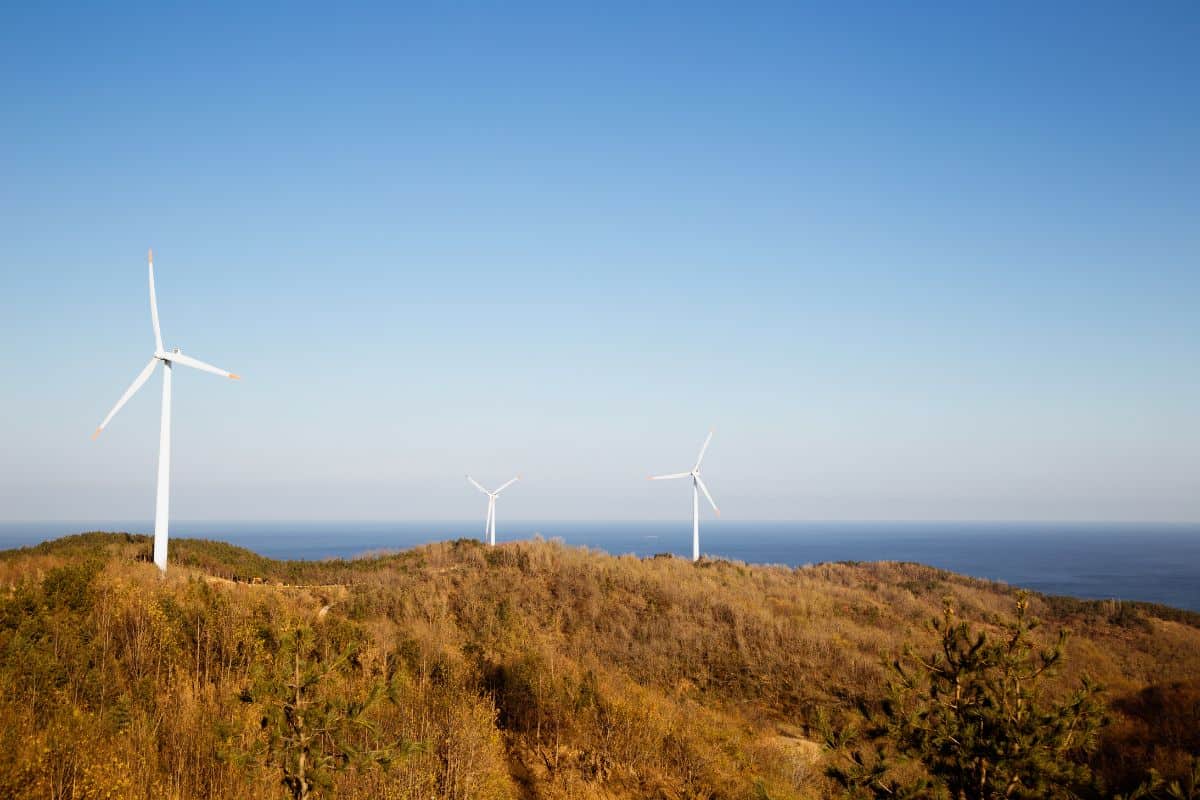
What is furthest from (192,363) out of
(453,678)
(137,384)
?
(453,678)

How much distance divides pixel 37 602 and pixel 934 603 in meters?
33.3

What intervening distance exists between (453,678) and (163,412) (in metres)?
13.7

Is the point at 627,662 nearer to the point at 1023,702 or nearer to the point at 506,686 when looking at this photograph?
the point at 506,686

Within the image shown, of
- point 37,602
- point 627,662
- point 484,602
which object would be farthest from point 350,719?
point 484,602

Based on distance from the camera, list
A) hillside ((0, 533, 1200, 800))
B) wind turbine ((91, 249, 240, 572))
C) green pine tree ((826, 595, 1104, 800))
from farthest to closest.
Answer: wind turbine ((91, 249, 240, 572)) → hillside ((0, 533, 1200, 800)) → green pine tree ((826, 595, 1104, 800))

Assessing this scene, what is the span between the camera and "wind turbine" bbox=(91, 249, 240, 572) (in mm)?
19656

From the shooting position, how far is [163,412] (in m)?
20.9

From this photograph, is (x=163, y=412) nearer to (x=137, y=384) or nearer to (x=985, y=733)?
(x=137, y=384)

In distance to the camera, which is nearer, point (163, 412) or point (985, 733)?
point (985, 733)

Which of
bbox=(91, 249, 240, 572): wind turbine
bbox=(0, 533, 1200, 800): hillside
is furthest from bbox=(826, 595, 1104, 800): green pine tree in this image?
bbox=(91, 249, 240, 572): wind turbine

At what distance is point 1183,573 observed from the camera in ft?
359

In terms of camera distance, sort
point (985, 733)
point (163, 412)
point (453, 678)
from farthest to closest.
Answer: point (163, 412) → point (453, 678) → point (985, 733)

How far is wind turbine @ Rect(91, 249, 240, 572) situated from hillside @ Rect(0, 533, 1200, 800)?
→ 1.97 m

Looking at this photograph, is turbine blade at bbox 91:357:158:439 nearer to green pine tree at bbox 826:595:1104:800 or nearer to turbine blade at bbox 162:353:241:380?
turbine blade at bbox 162:353:241:380
